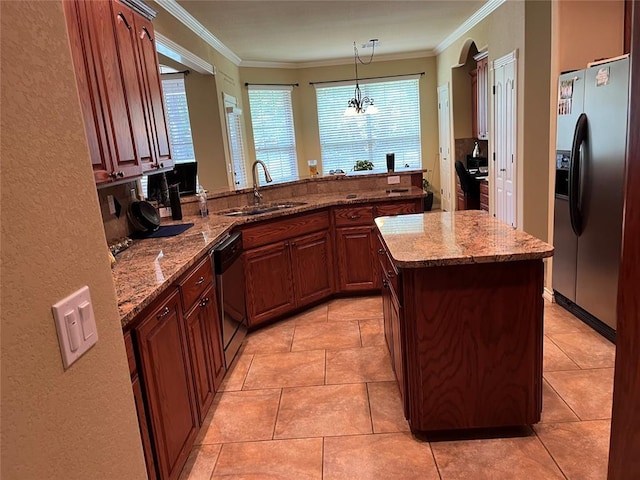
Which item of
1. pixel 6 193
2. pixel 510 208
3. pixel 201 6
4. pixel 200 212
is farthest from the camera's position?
pixel 510 208

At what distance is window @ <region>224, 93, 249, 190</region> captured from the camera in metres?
5.95

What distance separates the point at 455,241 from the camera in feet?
6.79

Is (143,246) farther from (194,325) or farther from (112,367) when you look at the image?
(112,367)

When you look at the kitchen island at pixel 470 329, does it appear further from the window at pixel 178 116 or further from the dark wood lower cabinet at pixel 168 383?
the window at pixel 178 116

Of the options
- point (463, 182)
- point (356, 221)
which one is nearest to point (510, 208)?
point (463, 182)

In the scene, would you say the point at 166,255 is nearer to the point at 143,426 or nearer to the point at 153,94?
the point at 143,426

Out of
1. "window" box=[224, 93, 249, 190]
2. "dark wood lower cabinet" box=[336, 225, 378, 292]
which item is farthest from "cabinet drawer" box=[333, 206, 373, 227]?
"window" box=[224, 93, 249, 190]

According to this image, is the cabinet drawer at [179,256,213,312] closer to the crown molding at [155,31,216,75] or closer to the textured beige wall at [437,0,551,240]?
the crown molding at [155,31,216,75]

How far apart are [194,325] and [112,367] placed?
1.34m

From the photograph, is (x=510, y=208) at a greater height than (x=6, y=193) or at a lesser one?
lesser

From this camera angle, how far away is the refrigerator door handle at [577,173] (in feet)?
9.53

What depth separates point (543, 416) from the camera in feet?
7.18

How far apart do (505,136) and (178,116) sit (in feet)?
12.4

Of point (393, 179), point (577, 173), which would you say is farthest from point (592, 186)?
point (393, 179)
